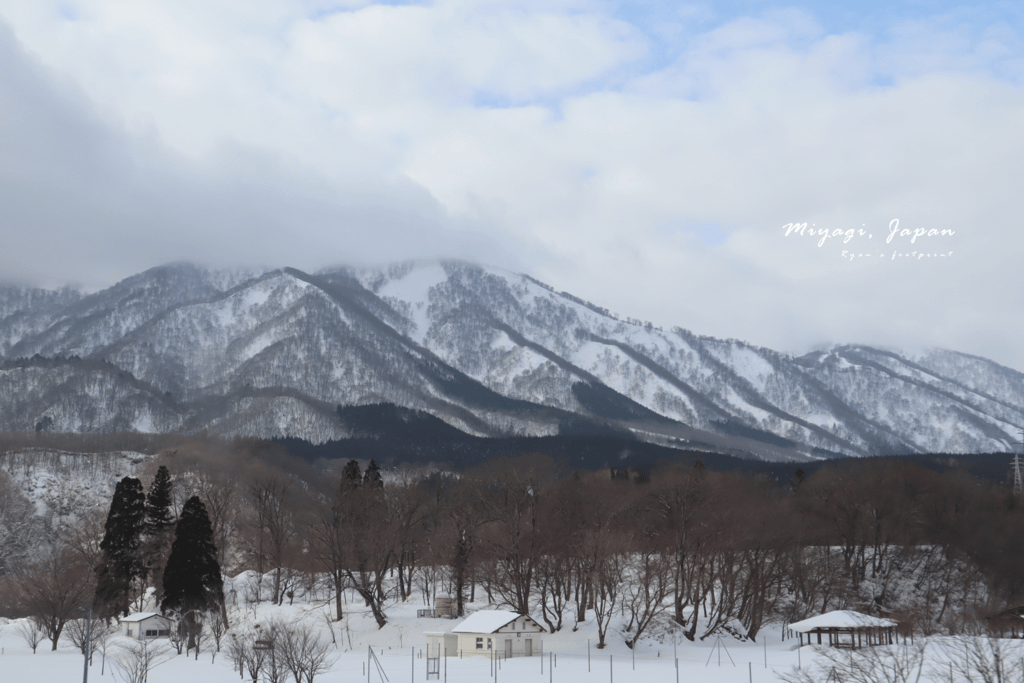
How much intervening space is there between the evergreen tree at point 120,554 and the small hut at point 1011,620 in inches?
2850

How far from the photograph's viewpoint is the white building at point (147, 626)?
8516 cm

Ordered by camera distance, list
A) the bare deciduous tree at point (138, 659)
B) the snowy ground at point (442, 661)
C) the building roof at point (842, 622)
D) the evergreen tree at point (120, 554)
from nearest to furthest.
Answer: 1. the bare deciduous tree at point (138, 659)
2. the snowy ground at point (442, 661)
3. the building roof at point (842, 622)
4. the evergreen tree at point (120, 554)

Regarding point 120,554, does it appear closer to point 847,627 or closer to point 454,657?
point 454,657

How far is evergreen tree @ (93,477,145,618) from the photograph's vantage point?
3474 inches

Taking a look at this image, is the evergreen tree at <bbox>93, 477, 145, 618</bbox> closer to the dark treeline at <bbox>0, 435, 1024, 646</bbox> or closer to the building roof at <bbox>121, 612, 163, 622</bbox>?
the building roof at <bbox>121, 612, 163, 622</bbox>

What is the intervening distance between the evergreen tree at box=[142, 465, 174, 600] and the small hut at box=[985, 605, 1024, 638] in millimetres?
70834

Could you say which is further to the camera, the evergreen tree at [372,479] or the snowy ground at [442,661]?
the evergreen tree at [372,479]

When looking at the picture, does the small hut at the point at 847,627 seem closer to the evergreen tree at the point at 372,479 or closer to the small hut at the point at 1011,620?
the small hut at the point at 1011,620

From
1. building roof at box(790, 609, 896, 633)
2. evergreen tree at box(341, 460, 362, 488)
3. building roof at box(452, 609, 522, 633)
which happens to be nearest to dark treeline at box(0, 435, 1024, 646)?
evergreen tree at box(341, 460, 362, 488)

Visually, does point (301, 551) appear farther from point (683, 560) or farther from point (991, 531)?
point (991, 531)

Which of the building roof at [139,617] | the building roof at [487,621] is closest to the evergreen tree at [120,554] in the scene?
the building roof at [139,617]

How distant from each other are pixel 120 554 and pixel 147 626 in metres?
7.57

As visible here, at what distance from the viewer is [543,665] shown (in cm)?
6338

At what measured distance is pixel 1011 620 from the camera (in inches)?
2943
